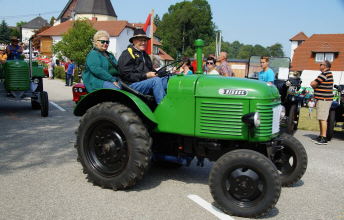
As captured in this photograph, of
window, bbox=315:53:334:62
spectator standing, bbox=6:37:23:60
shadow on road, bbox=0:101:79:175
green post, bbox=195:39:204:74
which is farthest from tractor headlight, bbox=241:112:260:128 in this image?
window, bbox=315:53:334:62

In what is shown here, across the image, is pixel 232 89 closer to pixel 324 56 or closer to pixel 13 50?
pixel 13 50

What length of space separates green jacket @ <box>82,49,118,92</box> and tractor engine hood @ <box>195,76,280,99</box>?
141cm

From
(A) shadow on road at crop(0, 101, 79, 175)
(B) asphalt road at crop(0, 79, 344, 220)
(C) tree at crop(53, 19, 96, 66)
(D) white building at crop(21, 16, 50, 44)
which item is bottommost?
(B) asphalt road at crop(0, 79, 344, 220)

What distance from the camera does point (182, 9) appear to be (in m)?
79.9

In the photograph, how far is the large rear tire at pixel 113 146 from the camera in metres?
4.29

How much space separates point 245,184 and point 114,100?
206 centimetres

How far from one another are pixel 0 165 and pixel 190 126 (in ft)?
9.36

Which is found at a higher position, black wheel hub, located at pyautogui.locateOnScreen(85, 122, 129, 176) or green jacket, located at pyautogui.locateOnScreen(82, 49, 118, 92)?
green jacket, located at pyautogui.locateOnScreen(82, 49, 118, 92)

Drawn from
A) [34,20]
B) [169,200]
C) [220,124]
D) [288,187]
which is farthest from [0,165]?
[34,20]

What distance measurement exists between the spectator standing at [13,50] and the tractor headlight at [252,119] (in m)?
8.83

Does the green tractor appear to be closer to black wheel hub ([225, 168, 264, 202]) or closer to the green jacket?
black wheel hub ([225, 168, 264, 202])

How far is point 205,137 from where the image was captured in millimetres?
4270

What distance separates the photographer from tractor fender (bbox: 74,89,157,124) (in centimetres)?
444

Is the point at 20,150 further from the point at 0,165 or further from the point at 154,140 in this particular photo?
the point at 154,140
